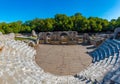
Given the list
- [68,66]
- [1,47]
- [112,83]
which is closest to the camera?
[112,83]

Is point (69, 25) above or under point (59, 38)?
above

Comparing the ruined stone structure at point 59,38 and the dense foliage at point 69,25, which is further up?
the dense foliage at point 69,25

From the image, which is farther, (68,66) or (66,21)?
(66,21)

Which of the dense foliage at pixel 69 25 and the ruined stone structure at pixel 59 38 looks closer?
the ruined stone structure at pixel 59 38

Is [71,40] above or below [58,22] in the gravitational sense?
below

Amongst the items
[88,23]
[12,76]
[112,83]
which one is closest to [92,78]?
[112,83]

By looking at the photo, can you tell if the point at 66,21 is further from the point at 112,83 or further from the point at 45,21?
the point at 112,83

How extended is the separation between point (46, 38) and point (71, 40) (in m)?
3.56

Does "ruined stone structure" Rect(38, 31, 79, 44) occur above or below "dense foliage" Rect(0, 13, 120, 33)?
below

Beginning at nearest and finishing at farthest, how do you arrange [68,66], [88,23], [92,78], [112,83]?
[112,83] < [92,78] < [68,66] < [88,23]

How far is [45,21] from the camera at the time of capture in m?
48.2

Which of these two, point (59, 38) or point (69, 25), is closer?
point (59, 38)

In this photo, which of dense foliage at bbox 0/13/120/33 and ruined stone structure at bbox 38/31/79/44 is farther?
dense foliage at bbox 0/13/120/33

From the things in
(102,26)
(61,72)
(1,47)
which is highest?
A: (102,26)
